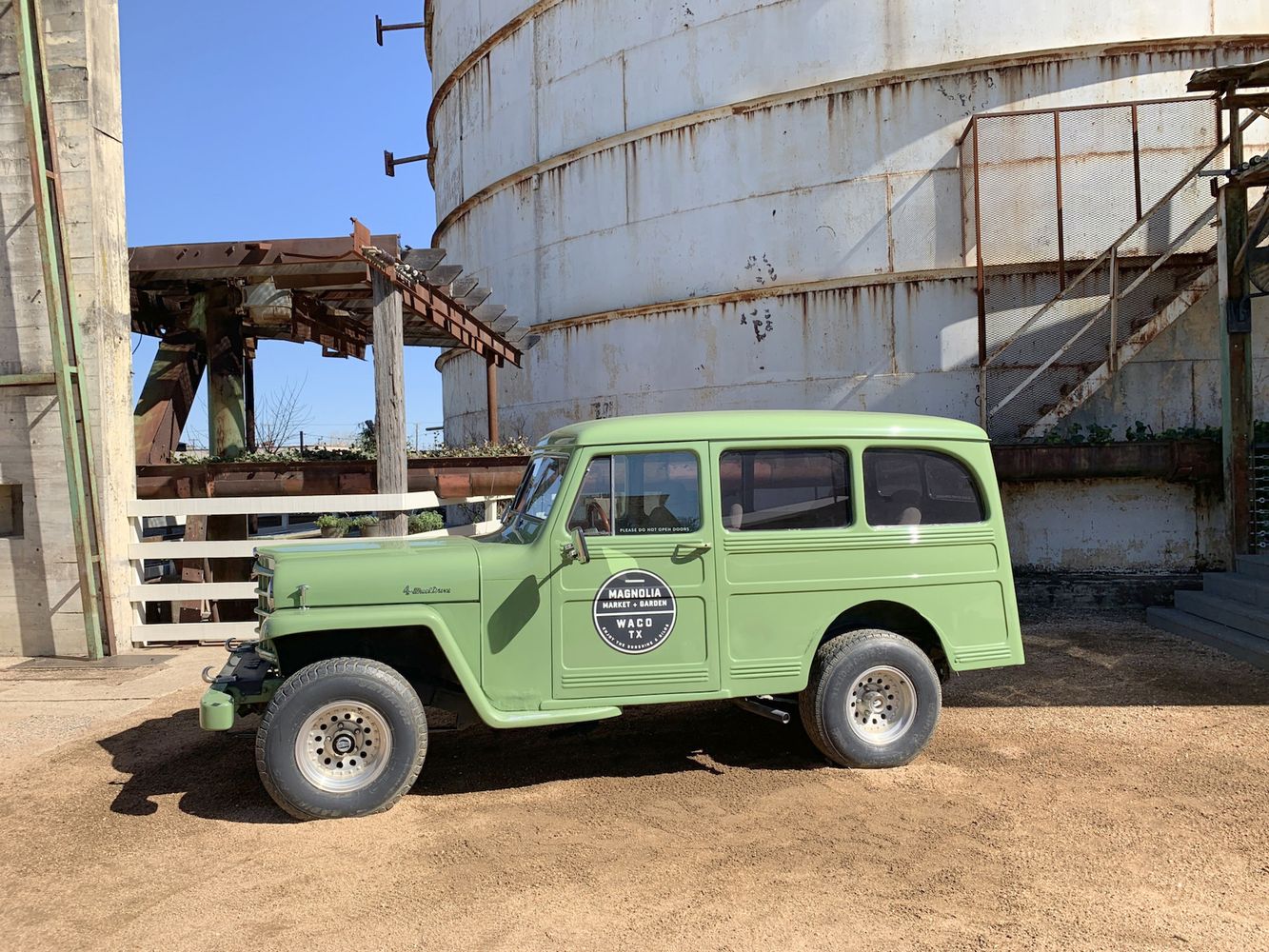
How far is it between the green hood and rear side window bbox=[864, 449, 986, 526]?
2377 mm

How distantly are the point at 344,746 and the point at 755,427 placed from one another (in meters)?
2.81

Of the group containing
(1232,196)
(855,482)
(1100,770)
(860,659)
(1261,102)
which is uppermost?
(1261,102)

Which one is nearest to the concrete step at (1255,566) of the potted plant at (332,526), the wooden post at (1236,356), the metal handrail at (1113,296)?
the wooden post at (1236,356)

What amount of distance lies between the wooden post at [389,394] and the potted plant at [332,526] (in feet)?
3.80

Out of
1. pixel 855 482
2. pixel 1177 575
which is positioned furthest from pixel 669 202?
pixel 855 482

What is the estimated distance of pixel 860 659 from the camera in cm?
570

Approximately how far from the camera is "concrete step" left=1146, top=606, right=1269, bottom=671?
Answer: 27.3ft

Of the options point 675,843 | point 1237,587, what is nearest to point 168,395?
point 675,843

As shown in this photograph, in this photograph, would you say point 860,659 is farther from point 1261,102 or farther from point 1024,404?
point 1261,102

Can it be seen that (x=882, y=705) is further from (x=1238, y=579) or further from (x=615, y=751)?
(x=1238, y=579)

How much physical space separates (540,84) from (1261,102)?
10126 millimetres

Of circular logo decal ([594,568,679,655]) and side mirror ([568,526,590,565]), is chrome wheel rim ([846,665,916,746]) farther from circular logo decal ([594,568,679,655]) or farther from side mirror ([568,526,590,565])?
side mirror ([568,526,590,565])

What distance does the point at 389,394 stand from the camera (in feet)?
32.5

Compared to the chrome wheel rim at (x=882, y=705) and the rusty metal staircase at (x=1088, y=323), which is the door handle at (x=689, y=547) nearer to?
the chrome wheel rim at (x=882, y=705)
